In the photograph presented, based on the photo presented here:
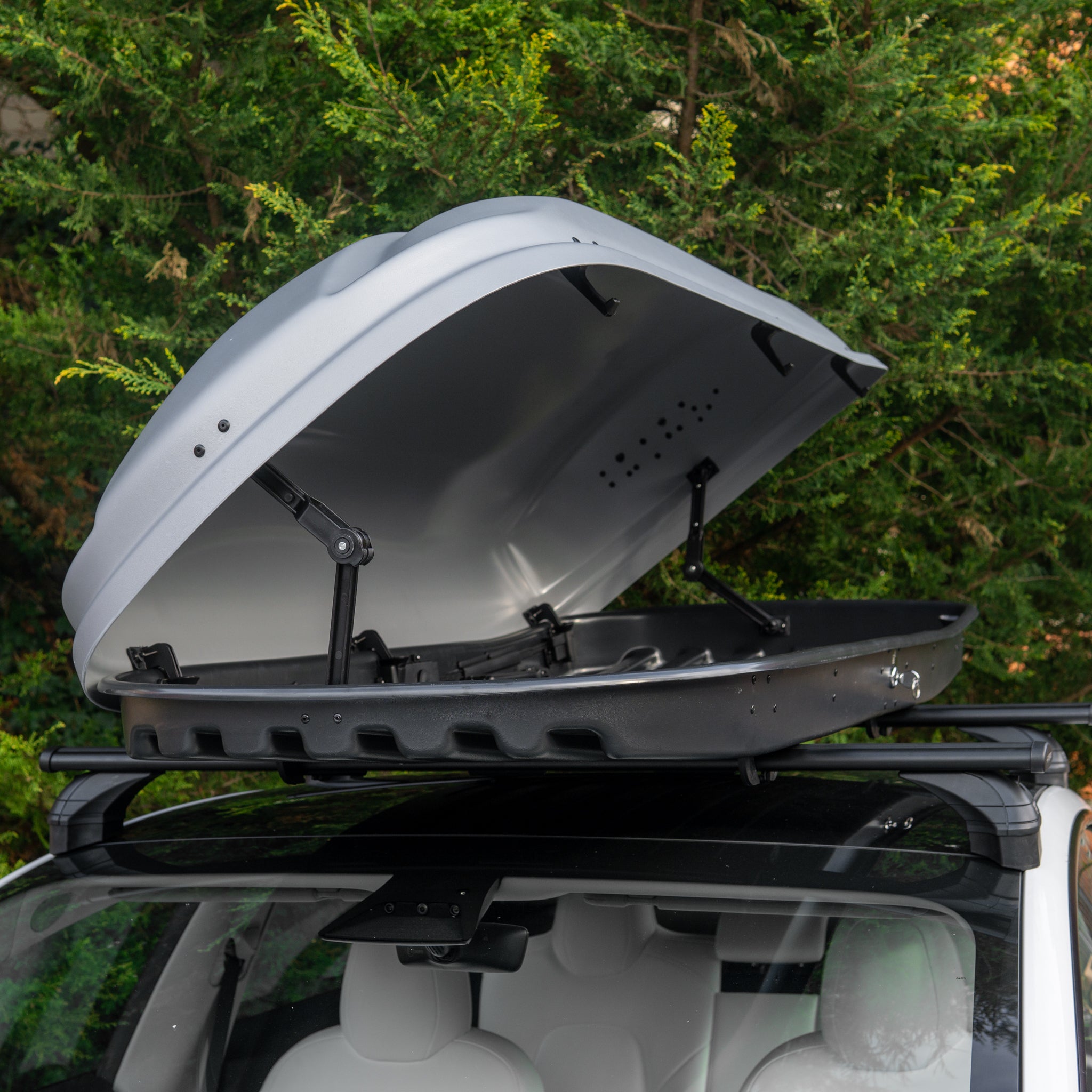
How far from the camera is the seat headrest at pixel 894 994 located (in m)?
1.33

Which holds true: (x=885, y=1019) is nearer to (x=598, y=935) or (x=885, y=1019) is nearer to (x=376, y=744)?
(x=598, y=935)

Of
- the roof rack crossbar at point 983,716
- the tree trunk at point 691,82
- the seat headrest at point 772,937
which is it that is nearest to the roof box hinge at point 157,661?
the seat headrest at point 772,937

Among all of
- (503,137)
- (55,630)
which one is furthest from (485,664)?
(55,630)

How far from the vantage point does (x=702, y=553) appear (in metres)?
2.70

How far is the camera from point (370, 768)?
143cm

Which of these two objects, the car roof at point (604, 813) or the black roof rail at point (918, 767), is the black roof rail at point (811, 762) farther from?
the car roof at point (604, 813)

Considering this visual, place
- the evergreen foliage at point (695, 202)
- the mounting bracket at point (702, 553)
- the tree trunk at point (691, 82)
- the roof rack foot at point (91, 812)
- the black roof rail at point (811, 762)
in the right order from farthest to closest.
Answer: the tree trunk at point (691, 82)
the evergreen foliage at point (695, 202)
the mounting bracket at point (702, 553)
the roof rack foot at point (91, 812)
the black roof rail at point (811, 762)

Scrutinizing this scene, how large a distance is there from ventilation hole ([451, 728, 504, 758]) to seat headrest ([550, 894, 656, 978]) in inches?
13.5

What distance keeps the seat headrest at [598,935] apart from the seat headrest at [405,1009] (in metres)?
0.17

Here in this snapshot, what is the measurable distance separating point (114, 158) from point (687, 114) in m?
2.34

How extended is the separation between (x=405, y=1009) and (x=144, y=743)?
1.87 ft

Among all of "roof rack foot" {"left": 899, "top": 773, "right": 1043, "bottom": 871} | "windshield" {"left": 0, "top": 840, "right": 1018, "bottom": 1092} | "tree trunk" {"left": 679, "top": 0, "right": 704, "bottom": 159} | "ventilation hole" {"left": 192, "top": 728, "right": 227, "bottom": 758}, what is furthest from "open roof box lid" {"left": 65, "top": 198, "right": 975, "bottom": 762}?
"tree trunk" {"left": 679, "top": 0, "right": 704, "bottom": 159}

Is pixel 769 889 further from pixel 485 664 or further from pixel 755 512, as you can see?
pixel 755 512

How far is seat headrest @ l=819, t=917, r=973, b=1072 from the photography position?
4.37ft
